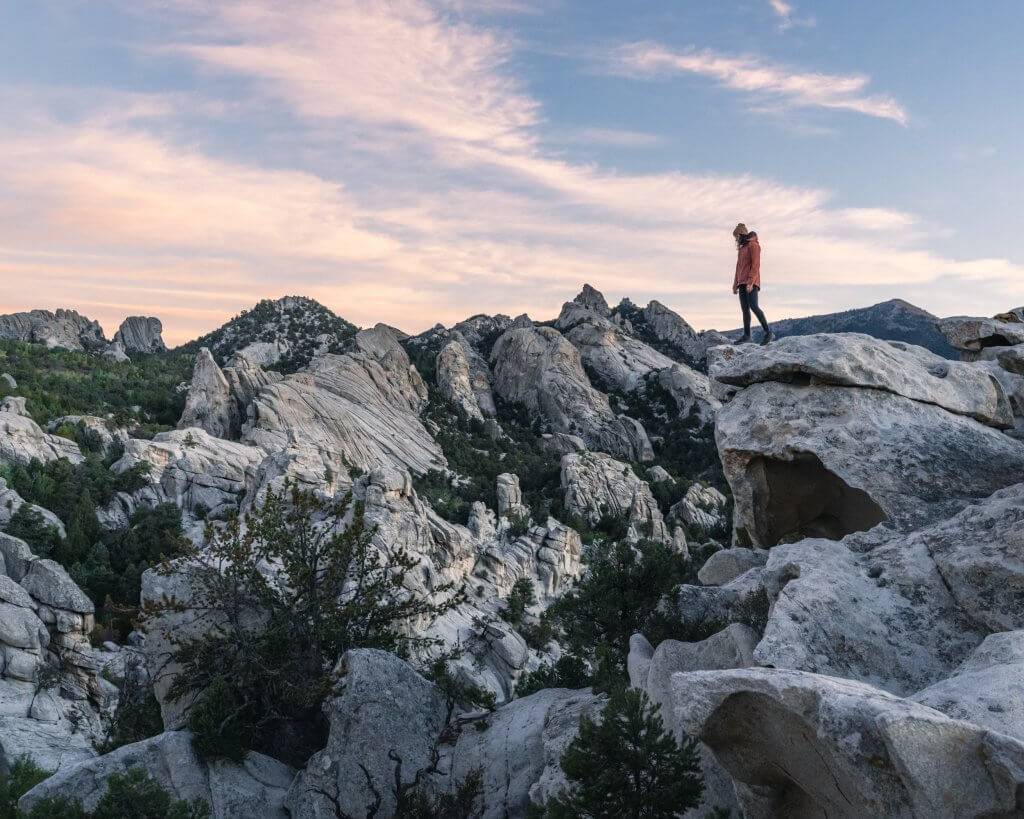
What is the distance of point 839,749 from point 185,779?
1252cm

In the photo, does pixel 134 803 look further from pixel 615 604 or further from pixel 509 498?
pixel 509 498

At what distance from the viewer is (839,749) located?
616cm

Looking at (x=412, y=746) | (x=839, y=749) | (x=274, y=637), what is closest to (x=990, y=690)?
(x=839, y=749)

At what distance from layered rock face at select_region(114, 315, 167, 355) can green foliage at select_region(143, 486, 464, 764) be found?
11607 centimetres

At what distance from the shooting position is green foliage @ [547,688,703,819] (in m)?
9.09

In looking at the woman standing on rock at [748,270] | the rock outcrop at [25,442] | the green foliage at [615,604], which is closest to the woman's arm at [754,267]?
the woman standing on rock at [748,270]

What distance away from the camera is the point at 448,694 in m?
16.1

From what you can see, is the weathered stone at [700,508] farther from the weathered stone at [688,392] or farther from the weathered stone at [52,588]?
the weathered stone at [52,588]

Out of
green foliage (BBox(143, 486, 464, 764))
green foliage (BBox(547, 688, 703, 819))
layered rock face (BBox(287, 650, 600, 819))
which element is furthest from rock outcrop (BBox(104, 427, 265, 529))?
green foliage (BBox(547, 688, 703, 819))

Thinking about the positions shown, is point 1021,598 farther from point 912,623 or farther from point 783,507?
point 783,507

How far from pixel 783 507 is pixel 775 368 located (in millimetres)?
2901

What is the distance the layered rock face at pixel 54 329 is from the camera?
103000mm

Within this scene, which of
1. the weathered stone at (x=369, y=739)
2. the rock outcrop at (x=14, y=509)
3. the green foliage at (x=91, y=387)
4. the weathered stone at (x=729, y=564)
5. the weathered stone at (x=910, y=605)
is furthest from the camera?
the green foliage at (x=91, y=387)

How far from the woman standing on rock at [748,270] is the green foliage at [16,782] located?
1684 cm
